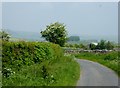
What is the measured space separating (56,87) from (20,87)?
1.94 m

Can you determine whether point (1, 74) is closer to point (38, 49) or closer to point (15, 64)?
point (15, 64)

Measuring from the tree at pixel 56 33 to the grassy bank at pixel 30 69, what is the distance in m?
36.4

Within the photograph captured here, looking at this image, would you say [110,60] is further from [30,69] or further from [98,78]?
[30,69]

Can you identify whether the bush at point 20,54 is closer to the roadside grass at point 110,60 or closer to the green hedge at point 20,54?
the green hedge at point 20,54

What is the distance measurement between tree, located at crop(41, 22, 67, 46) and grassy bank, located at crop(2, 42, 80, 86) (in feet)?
119

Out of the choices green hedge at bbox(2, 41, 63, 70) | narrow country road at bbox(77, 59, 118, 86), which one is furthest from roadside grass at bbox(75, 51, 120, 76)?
green hedge at bbox(2, 41, 63, 70)

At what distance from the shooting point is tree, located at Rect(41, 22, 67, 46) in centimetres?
6994

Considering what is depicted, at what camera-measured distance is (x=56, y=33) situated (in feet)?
233

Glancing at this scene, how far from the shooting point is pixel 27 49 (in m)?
25.9

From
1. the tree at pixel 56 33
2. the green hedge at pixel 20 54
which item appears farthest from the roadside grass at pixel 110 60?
the tree at pixel 56 33

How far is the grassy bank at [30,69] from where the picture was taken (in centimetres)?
1755

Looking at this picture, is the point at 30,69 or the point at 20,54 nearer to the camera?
the point at 30,69

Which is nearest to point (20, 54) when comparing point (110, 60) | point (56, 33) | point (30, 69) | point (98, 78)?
point (30, 69)

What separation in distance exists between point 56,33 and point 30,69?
49575mm
